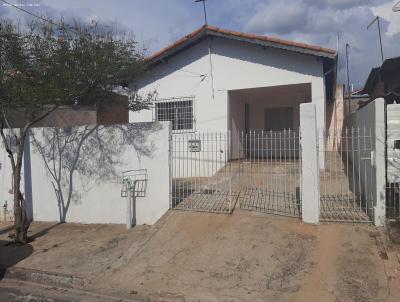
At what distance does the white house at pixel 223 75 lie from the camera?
11.4 meters

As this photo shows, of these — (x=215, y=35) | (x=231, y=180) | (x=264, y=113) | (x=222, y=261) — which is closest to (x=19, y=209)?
(x=222, y=261)

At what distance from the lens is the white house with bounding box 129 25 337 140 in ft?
37.3

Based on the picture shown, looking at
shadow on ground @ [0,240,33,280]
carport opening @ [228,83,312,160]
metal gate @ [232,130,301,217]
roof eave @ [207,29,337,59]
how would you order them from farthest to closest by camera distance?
1. carport opening @ [228,83,312,160]
2. roof eave @ [207,29,337,59]
3. metal gate @ [232,130,301,217]
4. shadow on ground @ [0,240,33,280]

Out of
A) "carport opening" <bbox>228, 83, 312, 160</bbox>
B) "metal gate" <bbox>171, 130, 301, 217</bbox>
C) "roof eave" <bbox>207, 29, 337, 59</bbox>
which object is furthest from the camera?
"carport opening" <bbox>228, 83, 312, 160</bbox>

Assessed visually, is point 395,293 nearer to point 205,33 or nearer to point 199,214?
point 199,214

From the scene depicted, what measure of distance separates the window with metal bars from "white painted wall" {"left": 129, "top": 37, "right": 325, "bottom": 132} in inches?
7.6

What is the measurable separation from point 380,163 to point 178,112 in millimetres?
A: 7498

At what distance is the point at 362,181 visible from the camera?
7.84 meters

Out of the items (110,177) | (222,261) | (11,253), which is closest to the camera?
(222,261)

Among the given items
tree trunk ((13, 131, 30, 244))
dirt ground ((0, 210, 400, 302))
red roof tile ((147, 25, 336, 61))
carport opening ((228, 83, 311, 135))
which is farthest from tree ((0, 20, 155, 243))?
carport opening ((228, 83, 311, 135))

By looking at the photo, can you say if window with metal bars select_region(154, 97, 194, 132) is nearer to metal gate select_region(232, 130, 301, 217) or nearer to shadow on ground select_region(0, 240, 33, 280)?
metal gate select_region(232, 130, 301, 217)

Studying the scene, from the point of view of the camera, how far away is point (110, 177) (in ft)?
28.7

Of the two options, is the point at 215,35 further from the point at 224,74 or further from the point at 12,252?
the point at 12,252

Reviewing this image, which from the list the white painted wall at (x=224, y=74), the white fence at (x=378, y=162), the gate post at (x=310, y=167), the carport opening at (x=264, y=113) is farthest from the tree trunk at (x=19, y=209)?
the white fence at (x=378, y=162)
